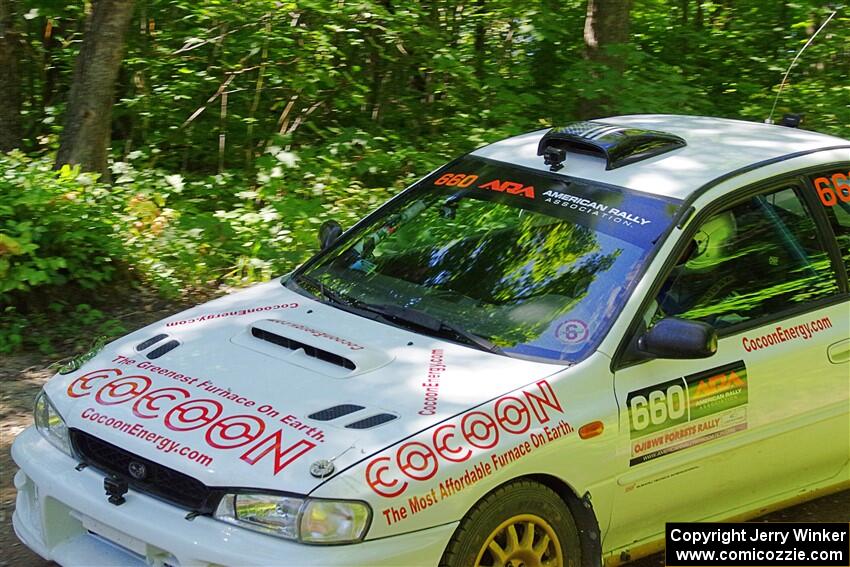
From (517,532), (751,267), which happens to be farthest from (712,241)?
(517,532)

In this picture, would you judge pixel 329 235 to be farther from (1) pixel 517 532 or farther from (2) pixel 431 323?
(1) pixel 517 532

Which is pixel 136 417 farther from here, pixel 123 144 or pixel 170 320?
pixel 123 144

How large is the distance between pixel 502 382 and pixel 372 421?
499mm

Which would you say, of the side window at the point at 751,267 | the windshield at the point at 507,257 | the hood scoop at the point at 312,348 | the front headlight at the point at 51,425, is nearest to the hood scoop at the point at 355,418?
the hood scoop at the point at 312,348

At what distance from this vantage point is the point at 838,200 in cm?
481

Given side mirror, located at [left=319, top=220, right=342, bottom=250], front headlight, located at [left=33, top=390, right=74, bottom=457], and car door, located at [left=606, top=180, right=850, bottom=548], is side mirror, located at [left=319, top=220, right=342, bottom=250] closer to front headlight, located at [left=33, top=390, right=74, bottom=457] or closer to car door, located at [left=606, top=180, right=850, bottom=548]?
front headlight, located at [left=33, top=390, right=74, bottom=457]

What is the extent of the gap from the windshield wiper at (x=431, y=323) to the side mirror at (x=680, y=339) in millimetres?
544

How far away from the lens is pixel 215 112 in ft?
34.6

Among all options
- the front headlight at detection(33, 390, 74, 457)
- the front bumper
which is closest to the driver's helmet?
the front bumper

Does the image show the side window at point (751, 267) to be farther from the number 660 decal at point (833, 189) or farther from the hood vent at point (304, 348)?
the hood vent at point (304, 348)

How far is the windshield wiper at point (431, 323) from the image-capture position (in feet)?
13.1

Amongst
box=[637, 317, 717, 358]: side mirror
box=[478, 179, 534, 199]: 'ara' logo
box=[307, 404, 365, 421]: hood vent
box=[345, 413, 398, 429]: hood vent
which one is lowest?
box=[345, 413, 398, 429]: hood vent

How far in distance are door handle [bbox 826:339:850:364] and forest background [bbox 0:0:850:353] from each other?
166 inches

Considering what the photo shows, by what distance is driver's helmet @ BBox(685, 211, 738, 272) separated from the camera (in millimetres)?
4293
